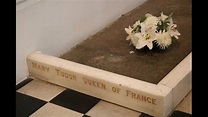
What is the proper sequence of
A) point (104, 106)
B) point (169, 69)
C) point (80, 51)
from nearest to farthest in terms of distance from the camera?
point (104, 106) → point (169, 69) → point (80, 51)

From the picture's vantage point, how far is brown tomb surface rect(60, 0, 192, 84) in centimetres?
119

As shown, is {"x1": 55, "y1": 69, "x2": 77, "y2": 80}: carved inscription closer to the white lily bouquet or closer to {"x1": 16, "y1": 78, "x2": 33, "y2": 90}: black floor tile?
{"x1": 16, "y1": 78, "x2": 33, "y2": 90}: black floor tile

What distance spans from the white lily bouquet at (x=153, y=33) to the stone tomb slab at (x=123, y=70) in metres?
0.04

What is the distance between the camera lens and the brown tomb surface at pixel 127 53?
1188 millimetres

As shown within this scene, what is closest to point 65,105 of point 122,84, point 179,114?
point 122,84

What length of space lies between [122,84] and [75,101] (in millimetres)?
156

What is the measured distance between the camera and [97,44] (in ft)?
4.54

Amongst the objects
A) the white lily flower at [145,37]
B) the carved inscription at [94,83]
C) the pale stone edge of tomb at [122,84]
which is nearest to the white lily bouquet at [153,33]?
the white lily flower at [145,37]

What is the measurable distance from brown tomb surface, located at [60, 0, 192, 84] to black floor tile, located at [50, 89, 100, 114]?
0.43ft
